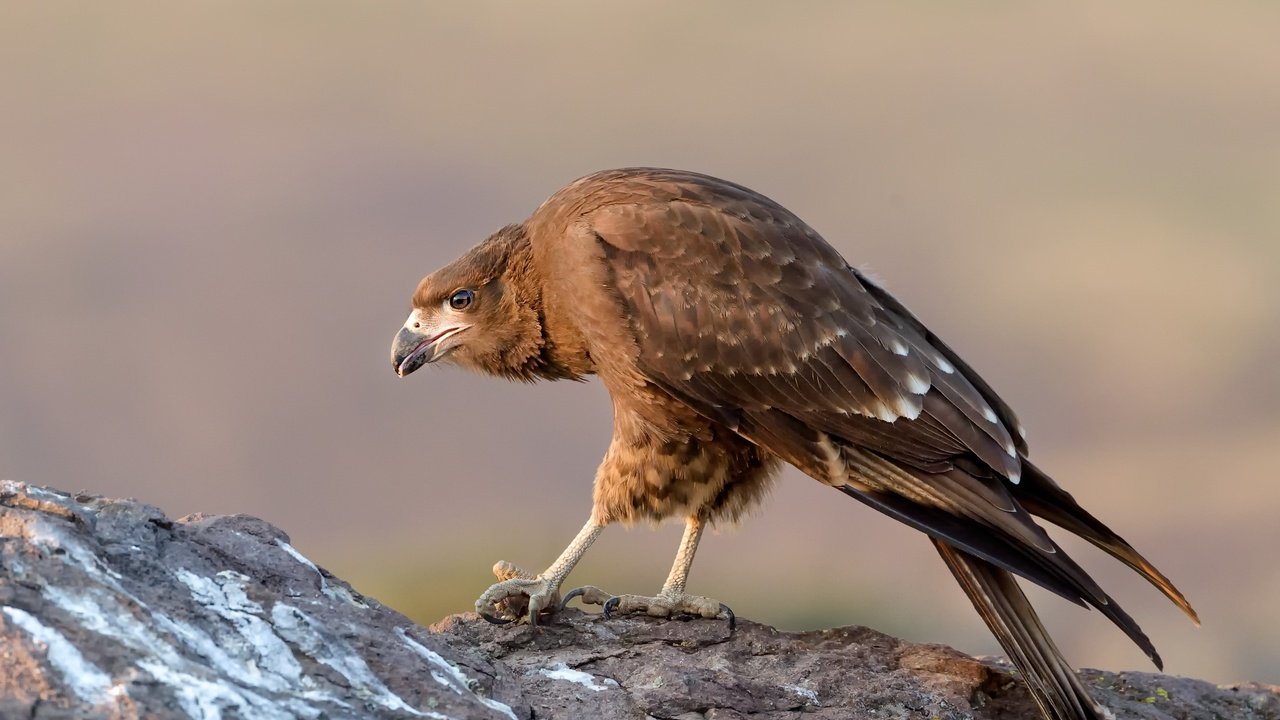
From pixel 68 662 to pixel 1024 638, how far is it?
9.21 ft

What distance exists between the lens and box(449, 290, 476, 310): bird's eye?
506 cm

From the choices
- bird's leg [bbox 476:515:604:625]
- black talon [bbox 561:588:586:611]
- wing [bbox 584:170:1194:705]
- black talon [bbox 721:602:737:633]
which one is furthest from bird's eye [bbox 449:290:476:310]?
black talon [bbox 721:602:737:633]

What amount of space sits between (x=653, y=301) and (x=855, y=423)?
31.8 inches

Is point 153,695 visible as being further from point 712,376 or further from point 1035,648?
point 1035,648

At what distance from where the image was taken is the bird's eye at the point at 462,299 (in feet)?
16.6

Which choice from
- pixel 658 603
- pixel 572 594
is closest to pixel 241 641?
pixel 572 594

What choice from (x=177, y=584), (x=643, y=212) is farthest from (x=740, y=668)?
(x=177, y=584)

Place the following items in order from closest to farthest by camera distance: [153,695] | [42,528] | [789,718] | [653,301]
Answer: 1. [153,695]
2. [42,528]
3. [789,718]
4. [653,301]

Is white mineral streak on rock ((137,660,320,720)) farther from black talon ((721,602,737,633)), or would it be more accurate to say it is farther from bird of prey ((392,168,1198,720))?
black talon ((721,602,737,633))

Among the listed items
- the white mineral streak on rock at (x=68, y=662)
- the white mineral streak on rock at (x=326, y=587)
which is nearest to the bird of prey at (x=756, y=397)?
the white mineral streak on rock at (x=326, y=587)

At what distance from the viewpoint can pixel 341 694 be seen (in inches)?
112

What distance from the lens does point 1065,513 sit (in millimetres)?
4398

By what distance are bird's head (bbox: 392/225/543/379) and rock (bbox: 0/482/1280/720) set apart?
105 cm

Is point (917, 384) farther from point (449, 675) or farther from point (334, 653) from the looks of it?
point (334, 653)
